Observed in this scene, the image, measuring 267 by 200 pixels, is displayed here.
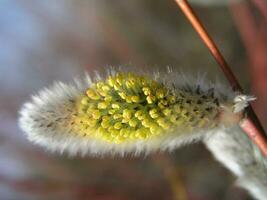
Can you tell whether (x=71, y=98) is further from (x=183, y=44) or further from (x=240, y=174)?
(x=183, y=44)

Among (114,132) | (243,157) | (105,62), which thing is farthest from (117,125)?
(105,62)

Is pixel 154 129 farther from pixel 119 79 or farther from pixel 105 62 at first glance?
pixel 105 62

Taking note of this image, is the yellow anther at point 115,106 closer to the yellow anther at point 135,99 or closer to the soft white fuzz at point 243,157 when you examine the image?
the yellow anther at point 135,99

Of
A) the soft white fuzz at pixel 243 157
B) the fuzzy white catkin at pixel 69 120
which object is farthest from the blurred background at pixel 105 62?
the fuzzy white catkin at pixel 69 120

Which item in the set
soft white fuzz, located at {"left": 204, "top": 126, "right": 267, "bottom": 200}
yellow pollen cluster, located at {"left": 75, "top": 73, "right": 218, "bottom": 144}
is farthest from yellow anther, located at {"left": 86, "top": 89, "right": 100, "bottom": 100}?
soft white fuzz, located at {"left": 204, "top": 126, "right": 267, "bottom": 200}

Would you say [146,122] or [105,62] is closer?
[146,122]

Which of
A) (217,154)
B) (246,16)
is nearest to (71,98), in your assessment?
(217,154)
